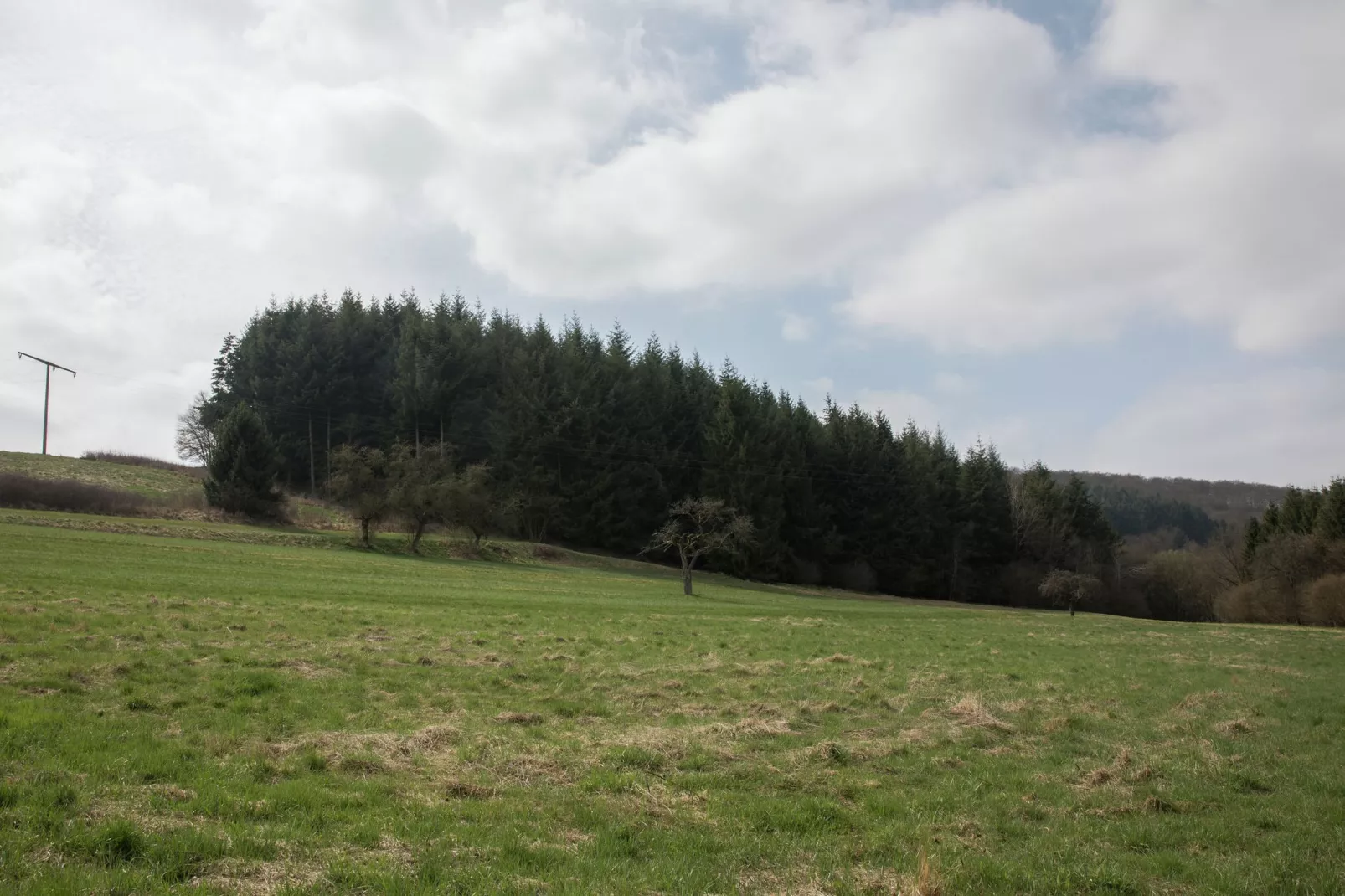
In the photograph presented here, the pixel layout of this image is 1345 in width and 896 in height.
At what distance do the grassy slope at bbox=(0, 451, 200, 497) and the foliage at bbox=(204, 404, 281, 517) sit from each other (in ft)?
16.1

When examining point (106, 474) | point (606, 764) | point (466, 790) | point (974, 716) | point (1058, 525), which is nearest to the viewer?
point (466, 790)

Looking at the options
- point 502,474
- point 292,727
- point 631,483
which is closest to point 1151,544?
point 631,483

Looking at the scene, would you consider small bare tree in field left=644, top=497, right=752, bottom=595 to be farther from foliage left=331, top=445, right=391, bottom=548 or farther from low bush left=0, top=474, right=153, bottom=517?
low bush left=0, top=474, right=153, bottom=517

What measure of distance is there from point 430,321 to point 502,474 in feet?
63.3

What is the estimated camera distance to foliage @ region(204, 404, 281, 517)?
194 feet

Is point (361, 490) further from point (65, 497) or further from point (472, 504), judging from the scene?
point (65, 497)

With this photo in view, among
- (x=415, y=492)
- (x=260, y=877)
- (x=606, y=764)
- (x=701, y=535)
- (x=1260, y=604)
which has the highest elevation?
(x=415, y=492)

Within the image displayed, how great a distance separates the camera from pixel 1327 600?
65750 mm

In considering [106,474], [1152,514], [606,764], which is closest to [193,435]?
[106,474]

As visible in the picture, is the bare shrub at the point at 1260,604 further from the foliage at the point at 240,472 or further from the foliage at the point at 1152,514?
the foliage at the point at 1152,514

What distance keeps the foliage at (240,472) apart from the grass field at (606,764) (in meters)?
38.1

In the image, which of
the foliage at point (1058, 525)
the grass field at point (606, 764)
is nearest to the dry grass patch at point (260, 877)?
the grass field at point (606, 764)

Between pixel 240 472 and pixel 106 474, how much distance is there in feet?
61.7

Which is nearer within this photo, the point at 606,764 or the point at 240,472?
the point at 606,764
